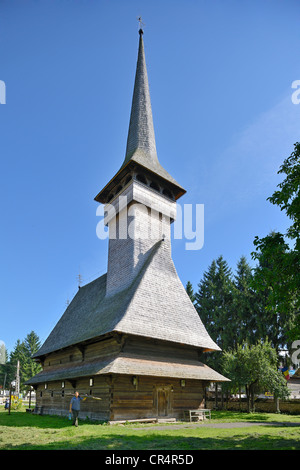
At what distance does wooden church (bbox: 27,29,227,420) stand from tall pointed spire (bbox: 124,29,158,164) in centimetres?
10

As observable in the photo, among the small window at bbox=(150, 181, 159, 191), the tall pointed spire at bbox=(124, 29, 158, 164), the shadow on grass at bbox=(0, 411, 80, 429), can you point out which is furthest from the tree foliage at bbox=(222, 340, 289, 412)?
the tall pointed spire at bbox=(124, 29, 158, 164)

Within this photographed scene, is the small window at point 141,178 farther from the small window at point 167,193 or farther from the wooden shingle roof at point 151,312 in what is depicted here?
the wooden shingle roof at point 151,312

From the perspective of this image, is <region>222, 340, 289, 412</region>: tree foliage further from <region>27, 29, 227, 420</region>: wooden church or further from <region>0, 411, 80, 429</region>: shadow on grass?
<region>0, 411, 80, 429</region>: shadow on grass

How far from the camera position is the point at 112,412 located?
587 inches

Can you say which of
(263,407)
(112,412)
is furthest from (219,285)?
(112,412)

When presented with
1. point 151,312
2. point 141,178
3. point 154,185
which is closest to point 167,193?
point 154,185

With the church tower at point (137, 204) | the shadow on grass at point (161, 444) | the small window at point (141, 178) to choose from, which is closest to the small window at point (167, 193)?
the church tower at point (137, 204)

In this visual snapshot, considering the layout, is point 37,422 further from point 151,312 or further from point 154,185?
point 154,185

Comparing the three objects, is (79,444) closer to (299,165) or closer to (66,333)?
(299,165)

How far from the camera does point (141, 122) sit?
27922 mm

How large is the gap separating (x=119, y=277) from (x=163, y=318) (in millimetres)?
5502

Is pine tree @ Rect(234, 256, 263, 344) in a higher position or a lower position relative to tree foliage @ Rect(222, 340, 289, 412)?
higher

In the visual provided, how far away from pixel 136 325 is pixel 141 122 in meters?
18.6

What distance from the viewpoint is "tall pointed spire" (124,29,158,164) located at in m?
26.7
